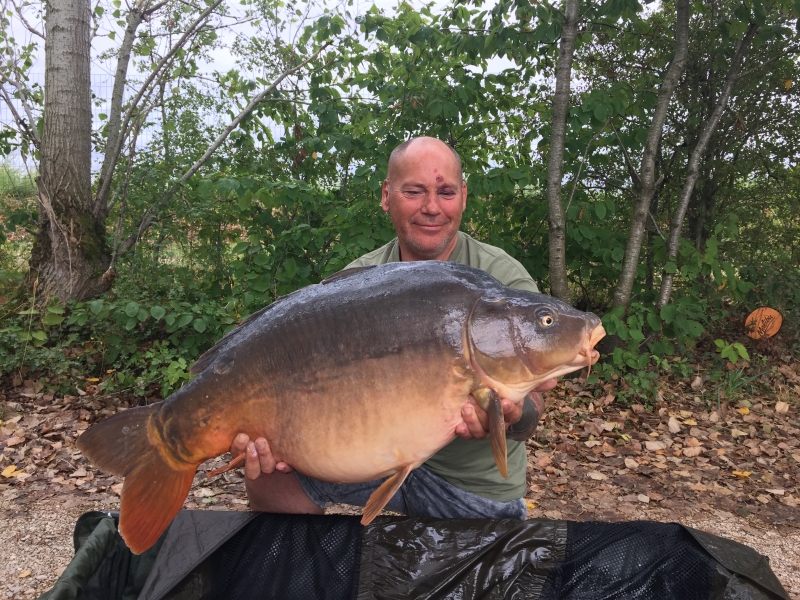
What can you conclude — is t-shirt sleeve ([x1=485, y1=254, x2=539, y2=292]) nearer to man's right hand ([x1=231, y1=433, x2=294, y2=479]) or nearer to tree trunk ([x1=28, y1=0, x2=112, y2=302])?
man's right hand ([x1=231, y1=433, x2=294, y2=479])

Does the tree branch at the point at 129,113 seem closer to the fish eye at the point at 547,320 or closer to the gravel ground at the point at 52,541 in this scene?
the gravel ground at the point at 52,541

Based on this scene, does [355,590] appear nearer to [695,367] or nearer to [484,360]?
[484,360]

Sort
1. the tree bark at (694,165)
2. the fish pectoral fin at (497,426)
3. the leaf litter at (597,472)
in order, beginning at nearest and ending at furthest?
1. the fish pectoral fin at (497,426)
2. the leaf litter at (597,472)
3. the tree bark at (694,165)

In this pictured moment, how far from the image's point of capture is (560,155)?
375 centimetres

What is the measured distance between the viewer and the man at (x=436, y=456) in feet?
5.77

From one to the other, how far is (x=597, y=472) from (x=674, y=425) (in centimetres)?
78

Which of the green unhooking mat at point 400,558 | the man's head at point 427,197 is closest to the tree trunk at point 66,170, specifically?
the green unhooking mat at point 400,558

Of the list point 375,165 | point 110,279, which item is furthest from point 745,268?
point 110,279

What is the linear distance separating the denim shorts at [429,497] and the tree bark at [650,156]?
8.14ft

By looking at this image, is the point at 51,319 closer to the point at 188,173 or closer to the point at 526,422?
the point at 188,173

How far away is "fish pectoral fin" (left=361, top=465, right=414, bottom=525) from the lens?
4.23 feet

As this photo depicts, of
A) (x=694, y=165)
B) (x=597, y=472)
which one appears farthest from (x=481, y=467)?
(x=694, y=165)

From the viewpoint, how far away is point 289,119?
4207 millimetres

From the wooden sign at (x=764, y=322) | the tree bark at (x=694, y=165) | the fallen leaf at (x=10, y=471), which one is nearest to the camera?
the fallen leaf at (x=10, y=471)
